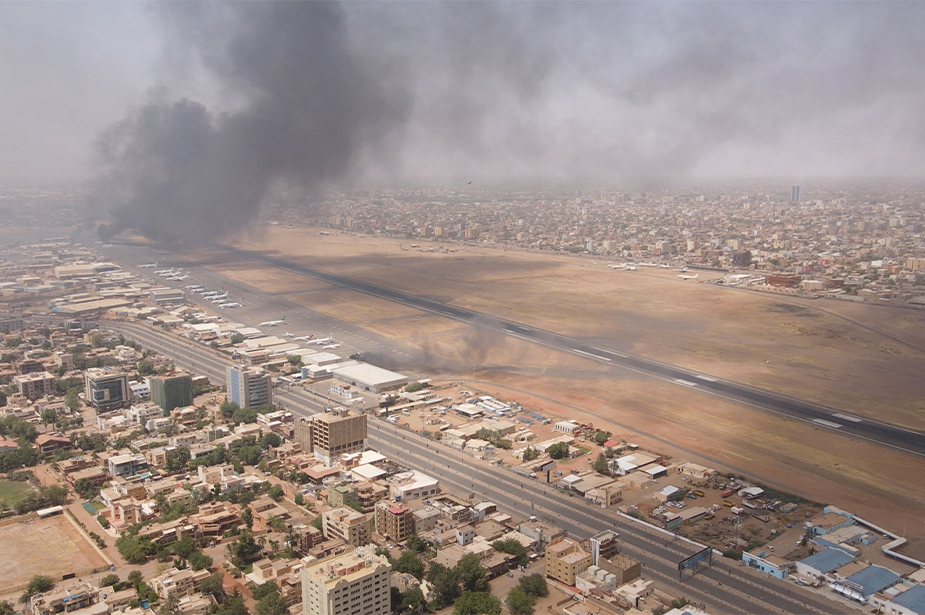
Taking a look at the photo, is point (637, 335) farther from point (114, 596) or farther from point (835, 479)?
point (114, 596)

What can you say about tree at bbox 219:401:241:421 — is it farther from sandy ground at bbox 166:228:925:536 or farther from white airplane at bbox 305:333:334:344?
white airplane at bbox 305:333:334:344

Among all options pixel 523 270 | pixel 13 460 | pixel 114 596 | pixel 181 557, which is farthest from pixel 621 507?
pixel 523 270

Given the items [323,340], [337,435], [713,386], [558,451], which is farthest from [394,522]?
[323,340]

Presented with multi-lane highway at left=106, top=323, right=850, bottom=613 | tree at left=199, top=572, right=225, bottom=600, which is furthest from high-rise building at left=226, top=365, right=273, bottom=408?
tree at left=199, top=572, right=225, bottom=600

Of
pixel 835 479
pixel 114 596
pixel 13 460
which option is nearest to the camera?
pixel 114 596

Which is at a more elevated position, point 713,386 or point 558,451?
point 713,386

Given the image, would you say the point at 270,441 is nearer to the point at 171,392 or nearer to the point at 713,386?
the point at 171,392
